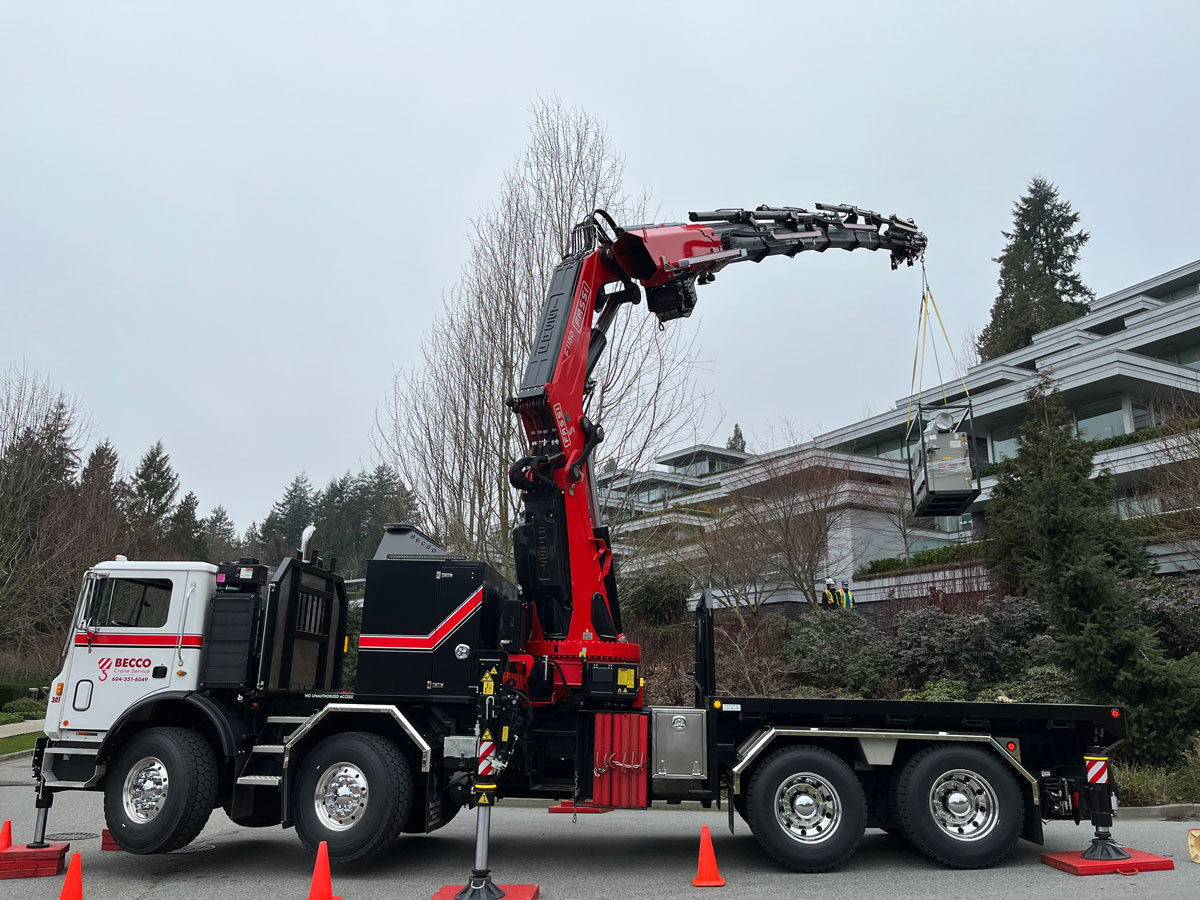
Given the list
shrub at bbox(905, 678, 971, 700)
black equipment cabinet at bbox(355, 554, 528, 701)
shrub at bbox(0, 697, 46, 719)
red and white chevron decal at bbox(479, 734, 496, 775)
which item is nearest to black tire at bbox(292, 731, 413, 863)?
black equipment cabinet at bbox(355, 554, 528, 701)

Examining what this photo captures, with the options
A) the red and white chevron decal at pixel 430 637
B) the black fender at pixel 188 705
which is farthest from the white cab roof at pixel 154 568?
the red and white chevron decal at pixel 430 637

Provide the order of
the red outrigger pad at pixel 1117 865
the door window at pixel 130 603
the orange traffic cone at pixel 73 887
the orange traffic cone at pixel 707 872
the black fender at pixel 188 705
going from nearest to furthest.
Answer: the orange traffic cone at pixel 73 887 < the orange traffic cone at pixel 707 872 < the red outrigger pad at pixel 1117 865 < the black fender at pixel 188 705 < the door window at pixel 130 603

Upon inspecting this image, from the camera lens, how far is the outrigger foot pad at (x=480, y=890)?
649 cm

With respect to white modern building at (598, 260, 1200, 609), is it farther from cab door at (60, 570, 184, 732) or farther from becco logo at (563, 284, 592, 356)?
cab door at (60, 570, 184, 732)

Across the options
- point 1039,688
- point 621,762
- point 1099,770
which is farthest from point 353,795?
point 1039,688

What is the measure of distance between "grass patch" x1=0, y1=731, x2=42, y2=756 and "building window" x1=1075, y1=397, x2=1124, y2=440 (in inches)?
1313

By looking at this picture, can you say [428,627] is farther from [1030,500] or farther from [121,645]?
[1030,500]

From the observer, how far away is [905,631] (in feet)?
60.7

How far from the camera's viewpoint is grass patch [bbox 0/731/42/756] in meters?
18.7

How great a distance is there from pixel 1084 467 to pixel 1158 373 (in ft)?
45.1

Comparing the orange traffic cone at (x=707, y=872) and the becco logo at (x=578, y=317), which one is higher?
the becco logo at (x=578, y=317)

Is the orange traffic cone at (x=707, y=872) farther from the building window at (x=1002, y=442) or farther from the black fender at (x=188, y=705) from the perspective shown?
the building window at (x=1002, y=442)

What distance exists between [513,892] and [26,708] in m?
26.6

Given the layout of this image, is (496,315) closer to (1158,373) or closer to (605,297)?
(605,297)
